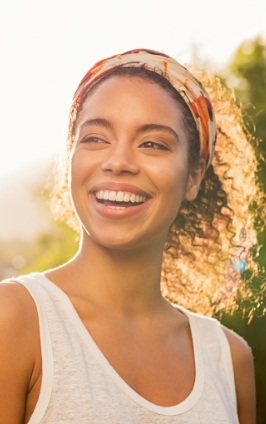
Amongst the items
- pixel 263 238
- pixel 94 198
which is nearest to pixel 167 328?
pixel 94 198

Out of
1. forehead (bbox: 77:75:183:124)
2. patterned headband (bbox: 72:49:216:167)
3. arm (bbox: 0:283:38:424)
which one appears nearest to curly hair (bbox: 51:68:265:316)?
patterned headband (bbox: 72:49:216:167)

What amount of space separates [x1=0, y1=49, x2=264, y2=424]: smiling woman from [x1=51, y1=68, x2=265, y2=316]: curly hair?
46 cm

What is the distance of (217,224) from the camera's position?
14.8ft

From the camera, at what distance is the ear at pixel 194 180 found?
12.7 ft

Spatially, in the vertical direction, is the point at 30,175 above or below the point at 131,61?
above

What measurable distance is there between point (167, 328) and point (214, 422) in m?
0.44

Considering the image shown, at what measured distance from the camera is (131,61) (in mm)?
3691

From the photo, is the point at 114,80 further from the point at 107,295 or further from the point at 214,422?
the point at 214,422

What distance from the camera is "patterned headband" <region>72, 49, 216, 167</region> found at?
12.1ft

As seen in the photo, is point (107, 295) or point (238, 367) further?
point (238, 367)

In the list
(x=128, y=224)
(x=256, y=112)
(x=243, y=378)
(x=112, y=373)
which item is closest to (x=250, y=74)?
(x=256, y=112)

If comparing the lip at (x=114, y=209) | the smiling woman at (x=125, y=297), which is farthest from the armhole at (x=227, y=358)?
the lip at (x=114, y=209)

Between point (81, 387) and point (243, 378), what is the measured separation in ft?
3.08

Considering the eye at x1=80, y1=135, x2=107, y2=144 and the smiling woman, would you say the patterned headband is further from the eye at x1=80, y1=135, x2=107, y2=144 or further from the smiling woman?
the eye at x1=80, y1=135, x2=107, y2=144
